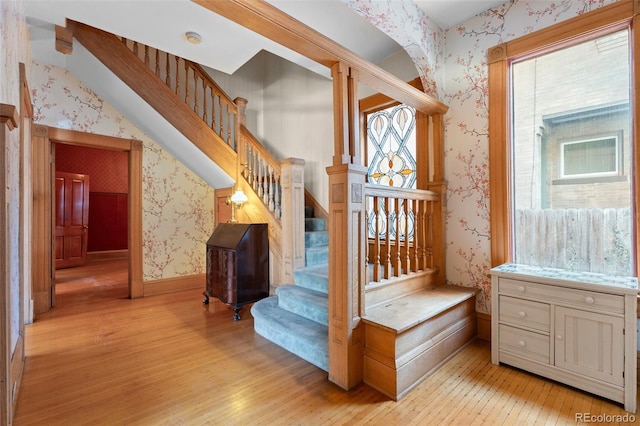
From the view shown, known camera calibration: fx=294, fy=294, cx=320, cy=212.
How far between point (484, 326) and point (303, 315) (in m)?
1.63

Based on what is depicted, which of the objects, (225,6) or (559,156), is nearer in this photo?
(225,6)

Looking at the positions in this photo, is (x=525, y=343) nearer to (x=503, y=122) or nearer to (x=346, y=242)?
(x=346, y=242)

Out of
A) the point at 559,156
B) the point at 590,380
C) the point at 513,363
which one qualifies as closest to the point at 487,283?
the point at 513,363

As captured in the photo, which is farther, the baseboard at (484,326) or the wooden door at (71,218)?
the wooden door at (71,218)

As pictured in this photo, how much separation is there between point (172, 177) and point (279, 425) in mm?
3795

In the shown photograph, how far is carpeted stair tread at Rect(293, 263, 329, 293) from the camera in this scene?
276 cm

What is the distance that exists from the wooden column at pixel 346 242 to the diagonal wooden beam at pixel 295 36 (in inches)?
3.6

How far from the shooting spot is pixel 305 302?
2.62 metres

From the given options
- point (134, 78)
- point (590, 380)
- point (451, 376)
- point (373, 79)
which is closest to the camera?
point (590, 380)

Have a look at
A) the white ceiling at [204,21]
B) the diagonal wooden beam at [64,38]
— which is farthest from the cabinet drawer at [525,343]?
the diagonal wooden beam at [64,38]

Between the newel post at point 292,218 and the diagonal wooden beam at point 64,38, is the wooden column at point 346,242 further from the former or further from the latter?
the diagonal wooden beam at point 64,38

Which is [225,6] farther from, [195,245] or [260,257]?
[195,245]

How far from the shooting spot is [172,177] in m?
4.36

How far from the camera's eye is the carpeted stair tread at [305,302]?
8.17ft
